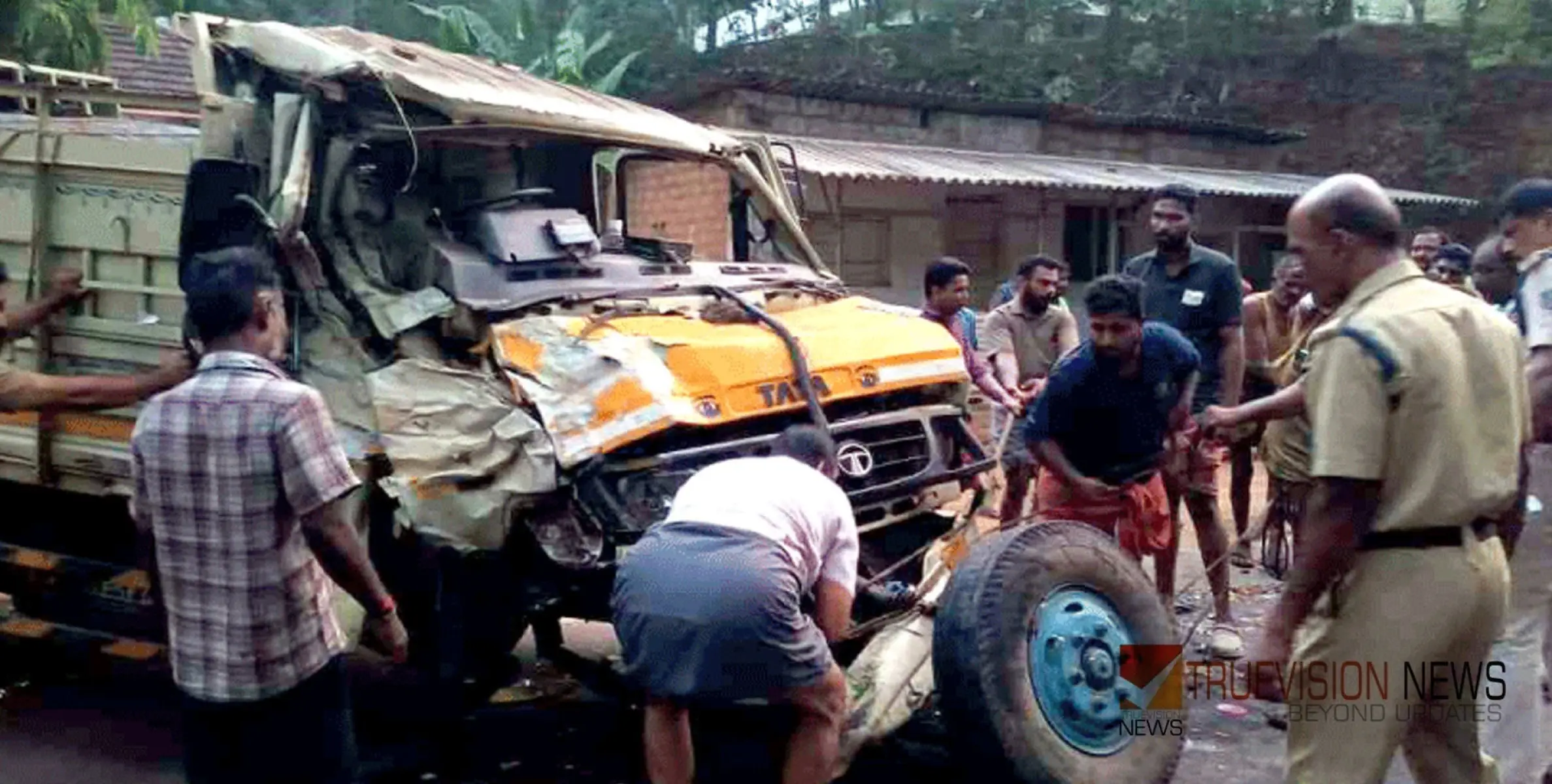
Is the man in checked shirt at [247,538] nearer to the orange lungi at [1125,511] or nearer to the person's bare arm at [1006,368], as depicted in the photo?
the orange lungi at [1125,511]

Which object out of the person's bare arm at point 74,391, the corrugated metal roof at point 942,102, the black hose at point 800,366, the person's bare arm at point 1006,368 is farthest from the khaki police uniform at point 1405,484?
the corrugated metal roof at point 942,102

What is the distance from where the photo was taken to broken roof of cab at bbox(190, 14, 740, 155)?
17.1 ft

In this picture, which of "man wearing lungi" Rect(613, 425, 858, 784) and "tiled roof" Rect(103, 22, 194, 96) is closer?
"man wearing lungi" Rect(613, 425, 858, 784)

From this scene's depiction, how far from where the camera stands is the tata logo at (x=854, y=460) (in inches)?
199

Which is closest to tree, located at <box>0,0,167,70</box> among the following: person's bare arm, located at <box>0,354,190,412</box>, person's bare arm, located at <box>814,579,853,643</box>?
person's bare arm, located at <box>0,354,190,412</box>

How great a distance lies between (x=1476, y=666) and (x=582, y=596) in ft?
8.56

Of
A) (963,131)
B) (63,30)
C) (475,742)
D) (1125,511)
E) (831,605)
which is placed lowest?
(475,742)

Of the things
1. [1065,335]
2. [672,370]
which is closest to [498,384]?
[672,370]

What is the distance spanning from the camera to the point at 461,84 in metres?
5.54

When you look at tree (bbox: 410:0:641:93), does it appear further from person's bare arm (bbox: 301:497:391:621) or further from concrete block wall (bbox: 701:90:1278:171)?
person's bare arm (bbox: 301:497:391:621)

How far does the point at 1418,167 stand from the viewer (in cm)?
2295

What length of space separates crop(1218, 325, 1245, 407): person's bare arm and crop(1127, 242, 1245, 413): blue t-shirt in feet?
0.07

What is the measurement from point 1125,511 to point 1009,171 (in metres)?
9.74

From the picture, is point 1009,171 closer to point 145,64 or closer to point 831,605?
point 145,64
